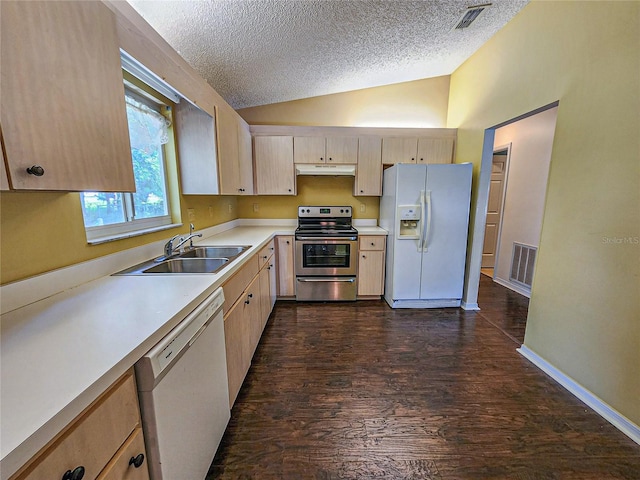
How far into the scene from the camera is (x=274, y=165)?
315 cm

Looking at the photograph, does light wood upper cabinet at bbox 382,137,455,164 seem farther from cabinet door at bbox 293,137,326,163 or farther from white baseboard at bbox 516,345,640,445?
white baseboard at bbox 516,345,640,445

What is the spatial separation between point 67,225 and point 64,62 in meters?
0.71

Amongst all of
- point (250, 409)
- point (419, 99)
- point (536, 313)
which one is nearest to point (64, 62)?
point (250, 409)

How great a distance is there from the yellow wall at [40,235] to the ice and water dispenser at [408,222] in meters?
2.53

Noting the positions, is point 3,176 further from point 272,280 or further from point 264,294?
point 272,280

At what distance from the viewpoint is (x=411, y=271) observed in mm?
2881

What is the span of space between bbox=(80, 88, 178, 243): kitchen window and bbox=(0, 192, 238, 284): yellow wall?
0.27ft

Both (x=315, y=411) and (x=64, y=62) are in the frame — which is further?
(x=315, y=411)

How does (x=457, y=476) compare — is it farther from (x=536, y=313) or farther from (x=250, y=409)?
(x=536, y=313)

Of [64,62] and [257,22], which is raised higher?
[257,22]

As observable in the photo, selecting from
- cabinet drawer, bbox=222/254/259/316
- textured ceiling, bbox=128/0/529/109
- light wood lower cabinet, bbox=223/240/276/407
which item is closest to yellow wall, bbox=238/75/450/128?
textured ceiling, bbox=128/0/529/109

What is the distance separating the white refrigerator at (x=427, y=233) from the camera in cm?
270

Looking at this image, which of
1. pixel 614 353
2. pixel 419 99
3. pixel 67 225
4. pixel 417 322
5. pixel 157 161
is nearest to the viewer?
pixel 67 225

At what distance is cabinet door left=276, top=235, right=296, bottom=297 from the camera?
118 inches
